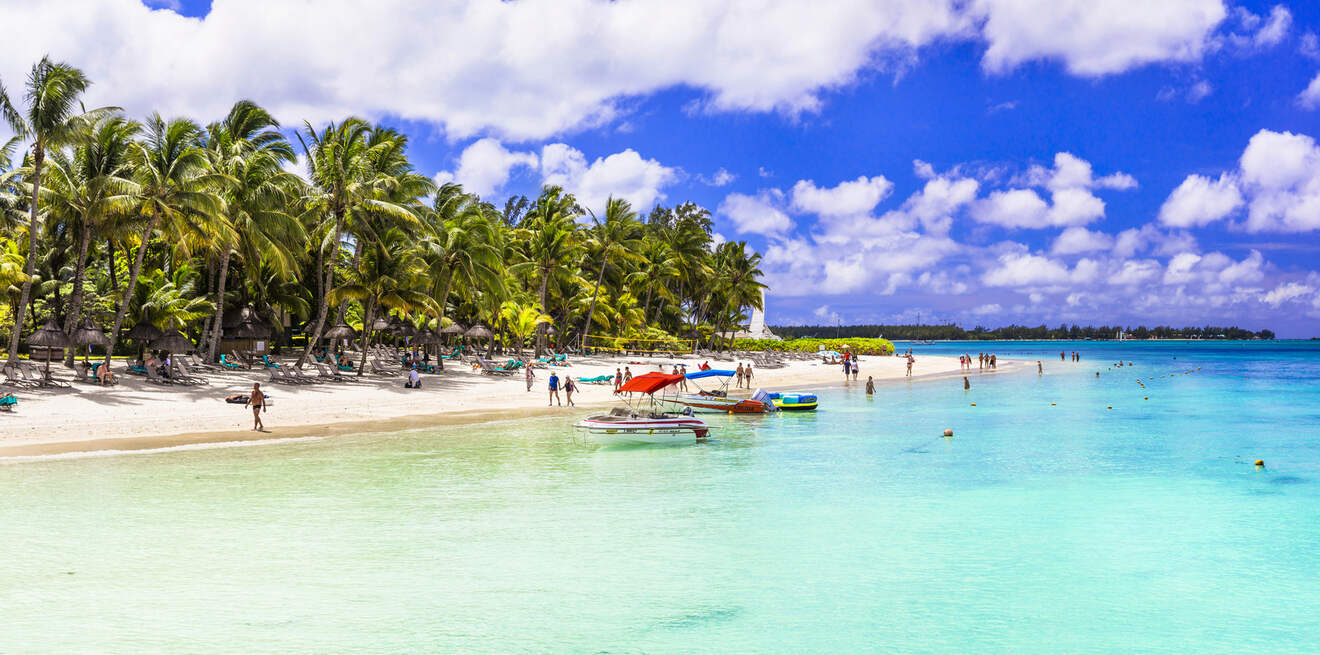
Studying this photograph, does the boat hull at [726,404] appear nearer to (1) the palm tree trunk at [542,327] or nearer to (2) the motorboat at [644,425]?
(2) the motorboat at [644,425]

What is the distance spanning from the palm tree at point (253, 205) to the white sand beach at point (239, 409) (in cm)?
473

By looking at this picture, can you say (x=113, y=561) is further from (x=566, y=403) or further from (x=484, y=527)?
(x=566, y=403)

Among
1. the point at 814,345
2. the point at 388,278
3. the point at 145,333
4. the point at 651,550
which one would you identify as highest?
the point at 388,278

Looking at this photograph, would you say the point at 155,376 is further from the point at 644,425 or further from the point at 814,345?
the point at 814,345

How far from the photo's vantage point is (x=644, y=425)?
73.3ft

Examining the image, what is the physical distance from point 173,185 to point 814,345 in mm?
67527

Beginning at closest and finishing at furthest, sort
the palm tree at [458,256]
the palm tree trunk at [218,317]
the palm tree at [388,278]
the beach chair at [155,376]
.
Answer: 1. the beach chair at [155,376]
2. the palm tree trunk at [218,317]
3. the palm tree at [388,278]
4. the palm tree at [458,256]

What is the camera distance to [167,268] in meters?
38.5

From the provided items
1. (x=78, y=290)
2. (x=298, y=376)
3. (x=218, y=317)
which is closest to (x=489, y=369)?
(x=298, y=376)

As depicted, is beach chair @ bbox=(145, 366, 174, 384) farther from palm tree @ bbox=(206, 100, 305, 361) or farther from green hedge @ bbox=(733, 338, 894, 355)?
green hedge @ bbox=(733, 338, 894, 355)

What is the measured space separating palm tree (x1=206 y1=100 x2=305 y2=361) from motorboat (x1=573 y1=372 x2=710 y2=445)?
16.5 meters

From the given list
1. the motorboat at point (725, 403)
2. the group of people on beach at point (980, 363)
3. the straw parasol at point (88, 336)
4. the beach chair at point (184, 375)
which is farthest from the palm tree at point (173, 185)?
the group of people on beach at point (980, 363)

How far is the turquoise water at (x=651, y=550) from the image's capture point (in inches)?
370

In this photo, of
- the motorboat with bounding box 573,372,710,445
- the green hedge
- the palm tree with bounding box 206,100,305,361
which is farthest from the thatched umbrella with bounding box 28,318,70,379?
the green hedge
